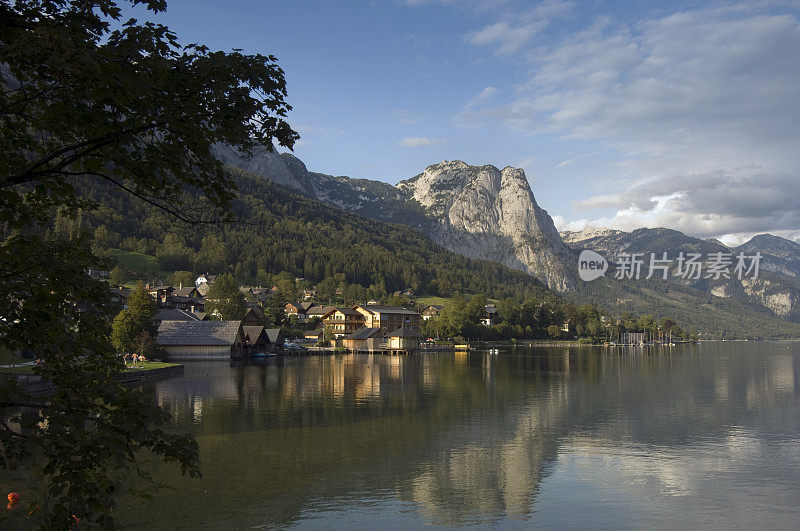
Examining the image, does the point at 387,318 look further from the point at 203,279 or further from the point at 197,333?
the point at 197,333

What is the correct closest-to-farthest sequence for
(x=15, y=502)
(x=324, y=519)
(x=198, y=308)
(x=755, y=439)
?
(x=15, y=502) → (x=324, y=519) → (x=755, y=439) → (x=198, y=308)

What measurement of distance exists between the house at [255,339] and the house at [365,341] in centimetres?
3063

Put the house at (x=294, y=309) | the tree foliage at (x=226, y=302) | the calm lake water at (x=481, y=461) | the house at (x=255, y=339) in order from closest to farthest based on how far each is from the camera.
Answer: the calm lake water at (x=481, y=461)
the house at (x=255, y=339)
the tree foliage at (x=226, y=302)
the house at (x=294, y=309)

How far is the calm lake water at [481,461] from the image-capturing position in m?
17.4

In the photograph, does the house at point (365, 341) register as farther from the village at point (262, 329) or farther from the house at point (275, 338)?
the house at point (275, 338)

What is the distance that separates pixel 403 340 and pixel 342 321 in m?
27.0

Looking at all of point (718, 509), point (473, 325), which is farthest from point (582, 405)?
point (473, 325)

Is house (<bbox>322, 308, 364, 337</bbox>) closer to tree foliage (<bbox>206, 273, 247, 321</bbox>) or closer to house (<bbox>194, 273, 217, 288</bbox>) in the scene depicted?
tree foliage (<bbox>206, 273, 247, 321</bbox>)

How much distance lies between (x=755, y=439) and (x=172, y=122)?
1299 inches

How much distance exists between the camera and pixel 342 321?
496 feet

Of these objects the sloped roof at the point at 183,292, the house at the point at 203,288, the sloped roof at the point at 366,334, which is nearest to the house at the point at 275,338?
the sloped roof at the point at 366,334

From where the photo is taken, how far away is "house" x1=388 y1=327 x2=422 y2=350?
129 metres

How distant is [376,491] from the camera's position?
19516 mm

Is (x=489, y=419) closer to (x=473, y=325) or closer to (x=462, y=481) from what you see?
(x=462, y=481)
